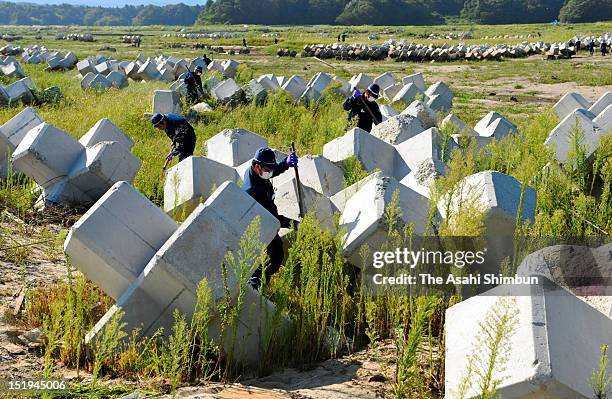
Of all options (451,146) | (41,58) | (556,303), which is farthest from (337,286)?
(41,58)

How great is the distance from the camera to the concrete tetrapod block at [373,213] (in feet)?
15.1

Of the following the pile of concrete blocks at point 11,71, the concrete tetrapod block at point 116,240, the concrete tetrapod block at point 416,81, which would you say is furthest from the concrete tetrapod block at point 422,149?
the pile of concrete blocks at point 11,71

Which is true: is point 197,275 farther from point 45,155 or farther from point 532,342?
point 45,155

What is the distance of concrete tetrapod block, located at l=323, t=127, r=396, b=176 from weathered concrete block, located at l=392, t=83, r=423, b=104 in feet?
21.6

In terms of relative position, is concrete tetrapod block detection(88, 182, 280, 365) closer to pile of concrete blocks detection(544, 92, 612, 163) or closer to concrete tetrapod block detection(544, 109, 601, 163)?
pile of concrete blocks detection(544, 92, 612, 163)

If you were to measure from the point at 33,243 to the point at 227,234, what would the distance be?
2.42 meters

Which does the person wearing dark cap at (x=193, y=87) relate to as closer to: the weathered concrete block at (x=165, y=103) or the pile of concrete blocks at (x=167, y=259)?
the weathered concrete block at (x=165, y=103)

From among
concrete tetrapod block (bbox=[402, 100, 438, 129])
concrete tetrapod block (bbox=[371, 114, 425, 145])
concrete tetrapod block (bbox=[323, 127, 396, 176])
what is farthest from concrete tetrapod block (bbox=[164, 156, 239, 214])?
concrete tetrapod block (bbox=[402, 100, 438, 129])

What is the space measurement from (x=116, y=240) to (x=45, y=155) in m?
3.34

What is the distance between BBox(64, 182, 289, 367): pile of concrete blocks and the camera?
12.3 ft

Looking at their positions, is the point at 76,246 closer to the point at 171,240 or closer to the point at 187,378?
the point at 171,240

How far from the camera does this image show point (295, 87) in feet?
46.8

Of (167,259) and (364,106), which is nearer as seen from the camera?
(167,259)

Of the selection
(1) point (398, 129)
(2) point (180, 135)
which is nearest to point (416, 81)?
(1) point (398, 129)
